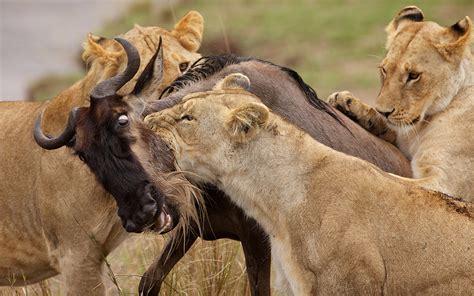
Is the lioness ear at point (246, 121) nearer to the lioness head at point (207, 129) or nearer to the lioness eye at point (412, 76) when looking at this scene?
the lioness head at point (207, 129)

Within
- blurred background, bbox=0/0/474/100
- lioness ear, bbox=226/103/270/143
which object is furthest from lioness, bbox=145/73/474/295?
blurred background, bbox=0/0/474/100

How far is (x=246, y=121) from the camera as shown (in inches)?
234

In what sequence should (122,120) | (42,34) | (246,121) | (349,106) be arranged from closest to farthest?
(246,121)
(122,120)
(349,106)
(42,34)

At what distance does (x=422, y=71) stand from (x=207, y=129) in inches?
51.8

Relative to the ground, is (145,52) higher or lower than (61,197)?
higher

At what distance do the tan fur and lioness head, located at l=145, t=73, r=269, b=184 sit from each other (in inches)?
31.1

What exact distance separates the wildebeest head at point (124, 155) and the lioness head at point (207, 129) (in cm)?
7

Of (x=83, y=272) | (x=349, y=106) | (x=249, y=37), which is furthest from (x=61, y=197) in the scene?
(x=249, y=37)

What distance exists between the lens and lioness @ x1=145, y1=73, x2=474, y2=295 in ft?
19.3

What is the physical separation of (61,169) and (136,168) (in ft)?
3.37

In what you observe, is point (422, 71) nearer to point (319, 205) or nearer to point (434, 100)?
point (434, 100)

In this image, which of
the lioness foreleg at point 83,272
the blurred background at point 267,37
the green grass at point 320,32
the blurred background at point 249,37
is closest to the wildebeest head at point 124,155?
the lioness foreleg at point 83,272

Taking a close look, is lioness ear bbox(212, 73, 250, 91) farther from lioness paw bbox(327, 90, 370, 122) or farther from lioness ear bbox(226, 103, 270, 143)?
lioness paw bbox(327, 90, 370, 122)

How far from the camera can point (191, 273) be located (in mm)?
7559
